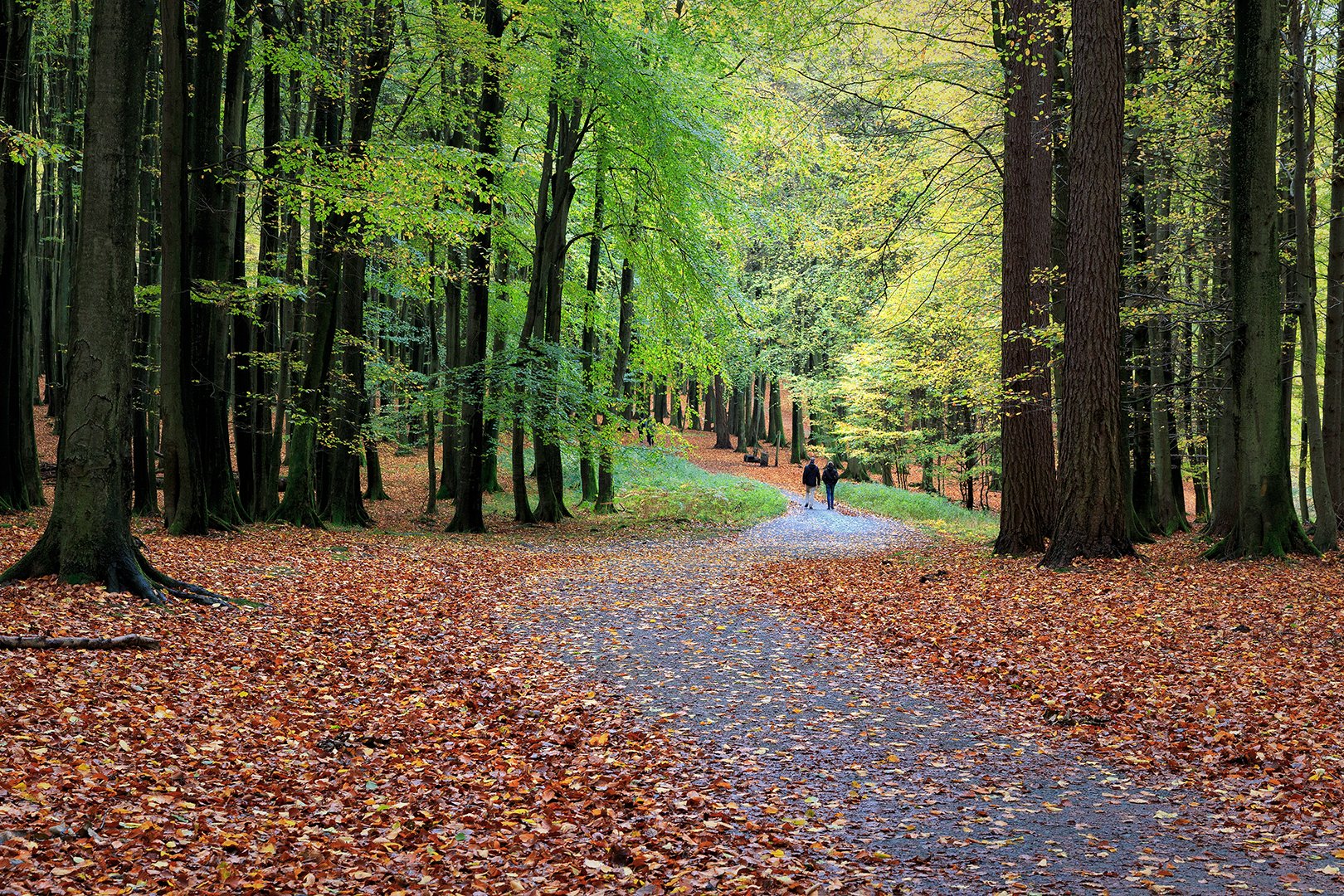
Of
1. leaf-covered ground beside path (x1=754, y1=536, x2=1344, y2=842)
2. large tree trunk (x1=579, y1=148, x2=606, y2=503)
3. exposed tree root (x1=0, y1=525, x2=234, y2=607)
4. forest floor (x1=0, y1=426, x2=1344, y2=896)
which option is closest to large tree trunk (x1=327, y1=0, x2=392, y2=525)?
large tree trunk (x1=579, y1=148, x2=606, y2=503)

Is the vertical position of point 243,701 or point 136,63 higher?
point 136,63

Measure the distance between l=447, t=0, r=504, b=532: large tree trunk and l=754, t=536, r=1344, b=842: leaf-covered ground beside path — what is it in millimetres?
8399

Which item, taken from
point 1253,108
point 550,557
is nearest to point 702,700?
point 550,557

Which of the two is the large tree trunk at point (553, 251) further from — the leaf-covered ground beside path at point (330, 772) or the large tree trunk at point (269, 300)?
the leaf-covered ground beside path at point (330, 772)

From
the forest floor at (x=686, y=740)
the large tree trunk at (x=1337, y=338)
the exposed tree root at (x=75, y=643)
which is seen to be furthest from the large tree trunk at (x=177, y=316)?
the large tree trunk at (x=1337, y=338)

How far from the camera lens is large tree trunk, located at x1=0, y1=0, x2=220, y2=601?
25.0ft

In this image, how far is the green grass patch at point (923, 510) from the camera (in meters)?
21.6

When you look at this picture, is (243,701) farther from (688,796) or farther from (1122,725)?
(1122,725)

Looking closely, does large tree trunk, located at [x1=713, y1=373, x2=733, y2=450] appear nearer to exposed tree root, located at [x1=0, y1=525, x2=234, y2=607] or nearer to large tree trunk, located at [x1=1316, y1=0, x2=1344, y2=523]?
large tree trunk, located at [x1=1316, y1=0, x2=1344, y2=523]

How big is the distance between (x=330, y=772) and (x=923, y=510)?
77.1ft

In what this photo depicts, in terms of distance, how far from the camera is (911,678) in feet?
24.7

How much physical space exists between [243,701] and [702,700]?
10.9 feet

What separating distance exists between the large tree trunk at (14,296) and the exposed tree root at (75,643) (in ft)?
29.7

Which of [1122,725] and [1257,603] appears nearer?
[1122,725]
